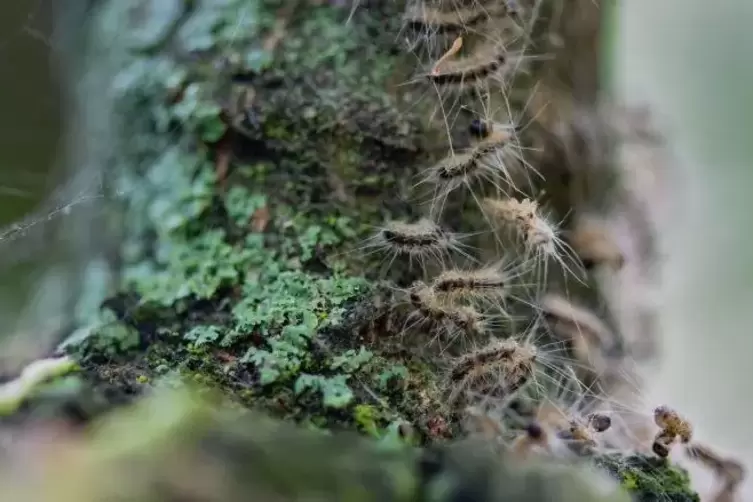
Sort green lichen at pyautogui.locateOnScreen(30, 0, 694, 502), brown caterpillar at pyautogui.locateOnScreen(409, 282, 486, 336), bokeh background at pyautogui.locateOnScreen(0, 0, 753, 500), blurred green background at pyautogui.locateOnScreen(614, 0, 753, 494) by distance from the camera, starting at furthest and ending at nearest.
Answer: blurred green background at pyautogui.locateOnScreen(614, 0, 753, 494) < bokeh background at pyautogui.locateOnScreen(0, 0, 753, 500) < brown caterpillar at pyautogui.locateOnScreen(409, 282, 486, 336) < green lichen at pyautogui.locateOnScreen(30, 0, 694, 502)

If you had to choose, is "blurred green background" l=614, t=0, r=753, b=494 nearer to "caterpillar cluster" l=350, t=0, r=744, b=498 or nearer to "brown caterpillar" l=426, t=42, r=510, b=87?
"caterpillar cluster" l=350, t=0, r=744, b=498

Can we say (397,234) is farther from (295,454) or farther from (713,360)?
(713,360)

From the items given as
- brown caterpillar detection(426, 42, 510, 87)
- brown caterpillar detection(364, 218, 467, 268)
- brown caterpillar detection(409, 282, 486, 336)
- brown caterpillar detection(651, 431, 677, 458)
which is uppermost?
brown caterpillar detection(426, 42, 510, 87)

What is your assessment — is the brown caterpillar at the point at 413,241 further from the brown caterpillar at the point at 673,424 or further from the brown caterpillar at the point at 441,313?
the brown caterpillar at the point at 673,424

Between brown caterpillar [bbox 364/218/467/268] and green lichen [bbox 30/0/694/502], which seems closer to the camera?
green lichen [bbox 30/0/694/502]

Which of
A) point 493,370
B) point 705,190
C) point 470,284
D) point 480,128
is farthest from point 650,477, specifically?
point 705,190

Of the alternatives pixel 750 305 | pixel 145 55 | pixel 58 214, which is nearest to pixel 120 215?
pixel 58 214

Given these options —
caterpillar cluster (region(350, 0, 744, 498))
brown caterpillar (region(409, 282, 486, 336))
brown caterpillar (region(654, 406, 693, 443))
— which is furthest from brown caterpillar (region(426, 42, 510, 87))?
brown caterpillar (region(654, 406, 693, 443))

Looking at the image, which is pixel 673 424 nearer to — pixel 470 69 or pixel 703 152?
pixel 470 69
